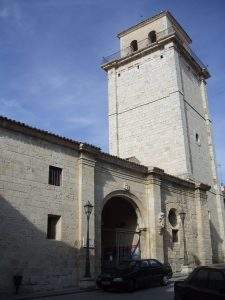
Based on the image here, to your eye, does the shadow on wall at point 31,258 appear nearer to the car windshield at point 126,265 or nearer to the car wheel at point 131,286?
the car windshield at point 126,265

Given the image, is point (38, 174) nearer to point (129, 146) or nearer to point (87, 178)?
point (87, 178)

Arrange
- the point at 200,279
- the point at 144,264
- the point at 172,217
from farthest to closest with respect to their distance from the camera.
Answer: the point at 172,217
the point at 144,264
the point at 200,279

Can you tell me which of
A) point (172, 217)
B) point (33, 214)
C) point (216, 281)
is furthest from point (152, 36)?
point (216, 281)

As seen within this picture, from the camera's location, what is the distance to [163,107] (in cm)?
3175

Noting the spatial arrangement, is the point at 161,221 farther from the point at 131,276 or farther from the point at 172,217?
the point at 131,276

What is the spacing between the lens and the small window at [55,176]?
1798 cm

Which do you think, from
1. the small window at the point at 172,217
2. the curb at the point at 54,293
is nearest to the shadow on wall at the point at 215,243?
the small window at the point at 172,217

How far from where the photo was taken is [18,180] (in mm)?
16344

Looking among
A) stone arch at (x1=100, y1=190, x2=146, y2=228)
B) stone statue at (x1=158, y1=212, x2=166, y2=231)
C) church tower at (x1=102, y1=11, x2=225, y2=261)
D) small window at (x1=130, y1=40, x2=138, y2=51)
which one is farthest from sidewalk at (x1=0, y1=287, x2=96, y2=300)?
small window at (x1=130, y1=40, x2=138, y2=51)

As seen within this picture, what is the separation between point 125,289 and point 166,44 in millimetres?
22543

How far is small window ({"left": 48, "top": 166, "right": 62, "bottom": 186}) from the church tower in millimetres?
12942

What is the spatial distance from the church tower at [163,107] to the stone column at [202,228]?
67.3 inches

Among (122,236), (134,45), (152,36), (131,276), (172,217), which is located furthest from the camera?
(134,45)

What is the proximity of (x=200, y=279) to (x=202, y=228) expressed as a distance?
59.4 feet
